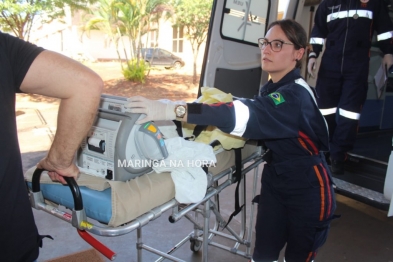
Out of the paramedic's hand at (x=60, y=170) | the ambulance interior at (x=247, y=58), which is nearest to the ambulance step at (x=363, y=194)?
the ambulance interior at (x=247, y=58)

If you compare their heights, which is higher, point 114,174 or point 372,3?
point 372,3

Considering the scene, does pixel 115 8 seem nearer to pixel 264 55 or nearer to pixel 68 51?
pixel 68 51

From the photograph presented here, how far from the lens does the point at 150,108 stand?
4.78 ft

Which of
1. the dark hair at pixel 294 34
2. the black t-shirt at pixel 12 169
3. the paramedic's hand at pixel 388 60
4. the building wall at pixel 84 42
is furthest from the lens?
the building wall at pixel 84 42

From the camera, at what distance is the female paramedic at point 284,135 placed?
4.82 feet

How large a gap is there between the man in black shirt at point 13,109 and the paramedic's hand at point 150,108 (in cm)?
28

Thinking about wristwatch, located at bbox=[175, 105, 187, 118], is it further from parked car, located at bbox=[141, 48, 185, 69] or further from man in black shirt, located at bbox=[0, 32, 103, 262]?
parked car, located at bbox=[141, 48, 185, 69]

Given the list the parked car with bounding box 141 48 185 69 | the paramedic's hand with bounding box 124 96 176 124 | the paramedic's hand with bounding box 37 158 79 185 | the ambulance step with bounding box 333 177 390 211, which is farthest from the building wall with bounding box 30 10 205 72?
the paramedic's hand with bounding box 37 158 79 185

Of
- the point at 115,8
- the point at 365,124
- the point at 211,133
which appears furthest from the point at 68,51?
the point at 211,133

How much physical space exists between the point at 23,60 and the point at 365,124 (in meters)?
4.76

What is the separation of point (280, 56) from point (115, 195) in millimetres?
1072

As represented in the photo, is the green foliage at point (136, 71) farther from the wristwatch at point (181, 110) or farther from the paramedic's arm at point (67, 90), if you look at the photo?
the paramedic's arm at point (67, 90)

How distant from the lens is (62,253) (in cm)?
279

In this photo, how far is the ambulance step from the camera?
2.68 m
